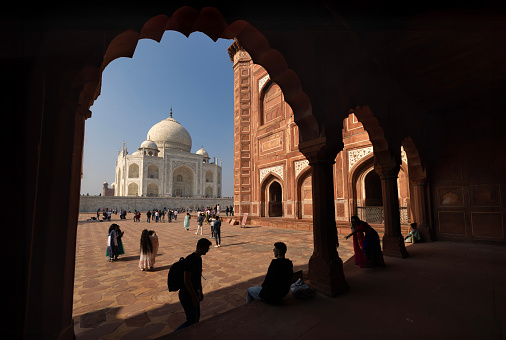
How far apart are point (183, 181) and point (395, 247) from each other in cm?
4464

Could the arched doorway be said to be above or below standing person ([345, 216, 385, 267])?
above

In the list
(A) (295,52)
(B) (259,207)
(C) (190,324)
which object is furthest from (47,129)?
(B) (259,207)

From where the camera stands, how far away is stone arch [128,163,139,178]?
40316 millimetres

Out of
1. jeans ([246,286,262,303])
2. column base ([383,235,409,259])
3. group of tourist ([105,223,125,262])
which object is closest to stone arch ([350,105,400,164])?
column base ([383,235,409,259])

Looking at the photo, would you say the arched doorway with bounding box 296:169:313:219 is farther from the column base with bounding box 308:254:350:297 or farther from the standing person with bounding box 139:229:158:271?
the column base with bounding box 308:254:350:297

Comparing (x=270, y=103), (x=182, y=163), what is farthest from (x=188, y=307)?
(x=182, y=163)

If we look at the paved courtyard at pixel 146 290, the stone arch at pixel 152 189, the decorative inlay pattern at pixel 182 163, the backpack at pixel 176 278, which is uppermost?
the decorative inlay pattern at pixel 182 163

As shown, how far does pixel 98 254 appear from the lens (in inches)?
290

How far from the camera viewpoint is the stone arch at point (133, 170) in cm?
4032

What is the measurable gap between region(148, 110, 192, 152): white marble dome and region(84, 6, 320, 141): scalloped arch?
4585cm

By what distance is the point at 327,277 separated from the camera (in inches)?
129

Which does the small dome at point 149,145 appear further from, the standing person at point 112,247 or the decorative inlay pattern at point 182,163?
the standing person at point 112,247

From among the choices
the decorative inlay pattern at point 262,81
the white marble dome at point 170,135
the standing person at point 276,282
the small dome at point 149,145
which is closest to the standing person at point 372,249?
the standing person at point 276,282

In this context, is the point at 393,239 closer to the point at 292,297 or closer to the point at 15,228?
the point at 292,297
